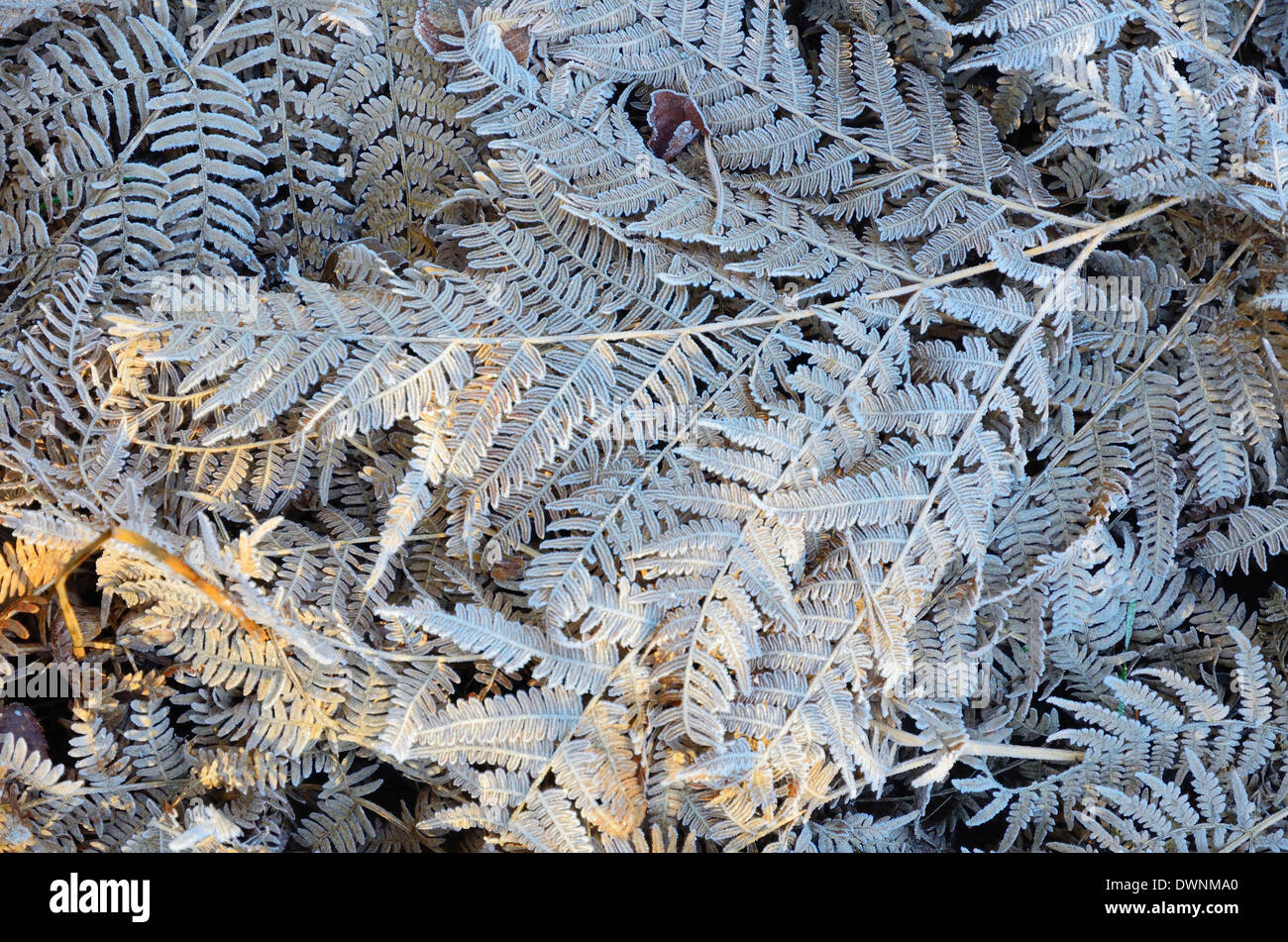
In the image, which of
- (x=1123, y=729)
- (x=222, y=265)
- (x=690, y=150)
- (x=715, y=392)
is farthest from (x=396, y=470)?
(x=1123, y=729)

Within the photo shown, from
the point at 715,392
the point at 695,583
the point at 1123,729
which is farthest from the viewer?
the point at 1123,729

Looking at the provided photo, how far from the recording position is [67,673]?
6.03 feet

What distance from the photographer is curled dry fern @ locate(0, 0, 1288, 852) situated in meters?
1.64

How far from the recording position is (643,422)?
67.0 inches

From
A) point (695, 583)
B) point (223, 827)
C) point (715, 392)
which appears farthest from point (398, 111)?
point (223, 827)

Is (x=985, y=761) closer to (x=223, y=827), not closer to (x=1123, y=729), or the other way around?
(x=1123, y=729)

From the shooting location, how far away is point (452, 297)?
5.52 feet

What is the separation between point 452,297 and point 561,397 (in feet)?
0.87

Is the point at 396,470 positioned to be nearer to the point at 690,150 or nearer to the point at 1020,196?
the point at 690,150

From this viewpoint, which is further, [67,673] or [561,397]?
[67,673]

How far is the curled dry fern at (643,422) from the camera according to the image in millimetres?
1644

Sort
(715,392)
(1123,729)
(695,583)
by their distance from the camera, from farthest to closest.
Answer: (1123,729), (715,392), (695,583)
